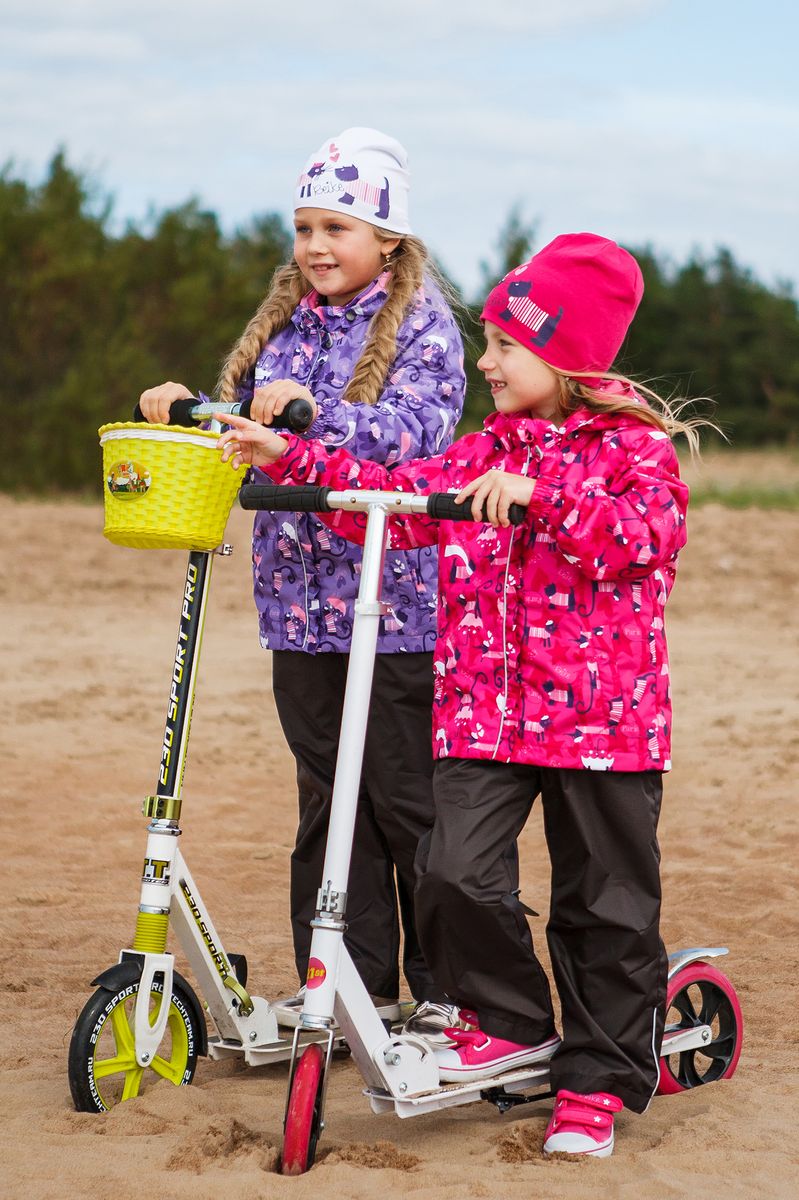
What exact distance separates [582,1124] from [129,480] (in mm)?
1571

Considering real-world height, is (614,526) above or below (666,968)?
above

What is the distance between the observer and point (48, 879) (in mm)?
5434

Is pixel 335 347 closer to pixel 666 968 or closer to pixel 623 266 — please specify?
pixel 623 266

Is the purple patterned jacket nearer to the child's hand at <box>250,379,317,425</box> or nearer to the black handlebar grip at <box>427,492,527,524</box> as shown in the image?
the child's hand at <box>250,379,317,425</box>

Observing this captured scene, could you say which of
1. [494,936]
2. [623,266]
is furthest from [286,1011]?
[623,266]

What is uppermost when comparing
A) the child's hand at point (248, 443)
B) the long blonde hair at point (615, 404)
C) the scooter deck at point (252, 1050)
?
the long blonde hair at point (615, 404)

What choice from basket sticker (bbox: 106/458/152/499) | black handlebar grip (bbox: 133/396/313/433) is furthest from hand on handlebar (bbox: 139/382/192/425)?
basket sticker (bbox: 106/458/152/499)

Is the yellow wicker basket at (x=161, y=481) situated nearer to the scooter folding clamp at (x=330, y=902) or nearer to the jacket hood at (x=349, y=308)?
the jacket hood at (x=349, y=308)

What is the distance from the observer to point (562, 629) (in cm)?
296

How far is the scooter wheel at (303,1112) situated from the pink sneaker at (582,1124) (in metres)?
0.50

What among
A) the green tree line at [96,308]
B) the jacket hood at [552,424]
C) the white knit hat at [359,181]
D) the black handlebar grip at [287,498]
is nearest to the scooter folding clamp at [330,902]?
the black handlebar grip at [287,498]

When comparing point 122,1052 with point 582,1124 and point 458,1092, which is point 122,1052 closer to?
point 458,1092

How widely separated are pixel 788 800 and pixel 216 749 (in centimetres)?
283

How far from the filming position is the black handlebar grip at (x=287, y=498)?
9.50 feet
